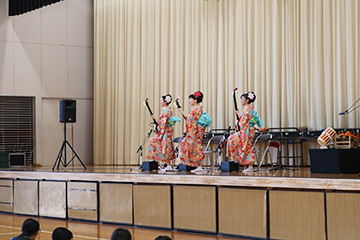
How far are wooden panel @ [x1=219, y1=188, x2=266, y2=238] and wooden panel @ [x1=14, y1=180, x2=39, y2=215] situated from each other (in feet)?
12.5

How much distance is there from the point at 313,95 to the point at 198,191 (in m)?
4.52

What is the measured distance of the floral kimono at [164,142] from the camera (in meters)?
9.84

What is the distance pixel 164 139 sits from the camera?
388 inches

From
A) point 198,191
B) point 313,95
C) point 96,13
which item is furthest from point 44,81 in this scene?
point 198,191

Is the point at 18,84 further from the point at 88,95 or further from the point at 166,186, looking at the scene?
the point at 166,186

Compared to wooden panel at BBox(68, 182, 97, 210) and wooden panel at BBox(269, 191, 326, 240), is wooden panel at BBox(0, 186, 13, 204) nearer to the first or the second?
wooden panel at BBox(68, 182, 97, 210)

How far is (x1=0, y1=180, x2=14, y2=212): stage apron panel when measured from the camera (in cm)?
987

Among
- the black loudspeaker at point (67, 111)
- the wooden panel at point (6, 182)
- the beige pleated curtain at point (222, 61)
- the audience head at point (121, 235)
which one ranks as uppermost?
the beige pleated curtain at point (222, 61)

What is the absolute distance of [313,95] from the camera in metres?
10.9

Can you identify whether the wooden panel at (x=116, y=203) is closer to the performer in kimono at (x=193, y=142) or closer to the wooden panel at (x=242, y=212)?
the performer in kimono at (x=193, y=142)

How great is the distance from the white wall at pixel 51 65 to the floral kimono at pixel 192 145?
6.16 metres

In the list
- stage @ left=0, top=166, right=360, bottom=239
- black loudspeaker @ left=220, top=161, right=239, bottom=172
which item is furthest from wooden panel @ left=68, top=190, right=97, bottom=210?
black loudspeaker @ left=220, top=161, right=239, bottom=172

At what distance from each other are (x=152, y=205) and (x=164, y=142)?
2.28 metres

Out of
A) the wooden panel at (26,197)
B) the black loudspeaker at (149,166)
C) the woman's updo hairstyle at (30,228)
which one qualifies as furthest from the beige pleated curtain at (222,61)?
the woman's updo hairstyle at (30,228)
